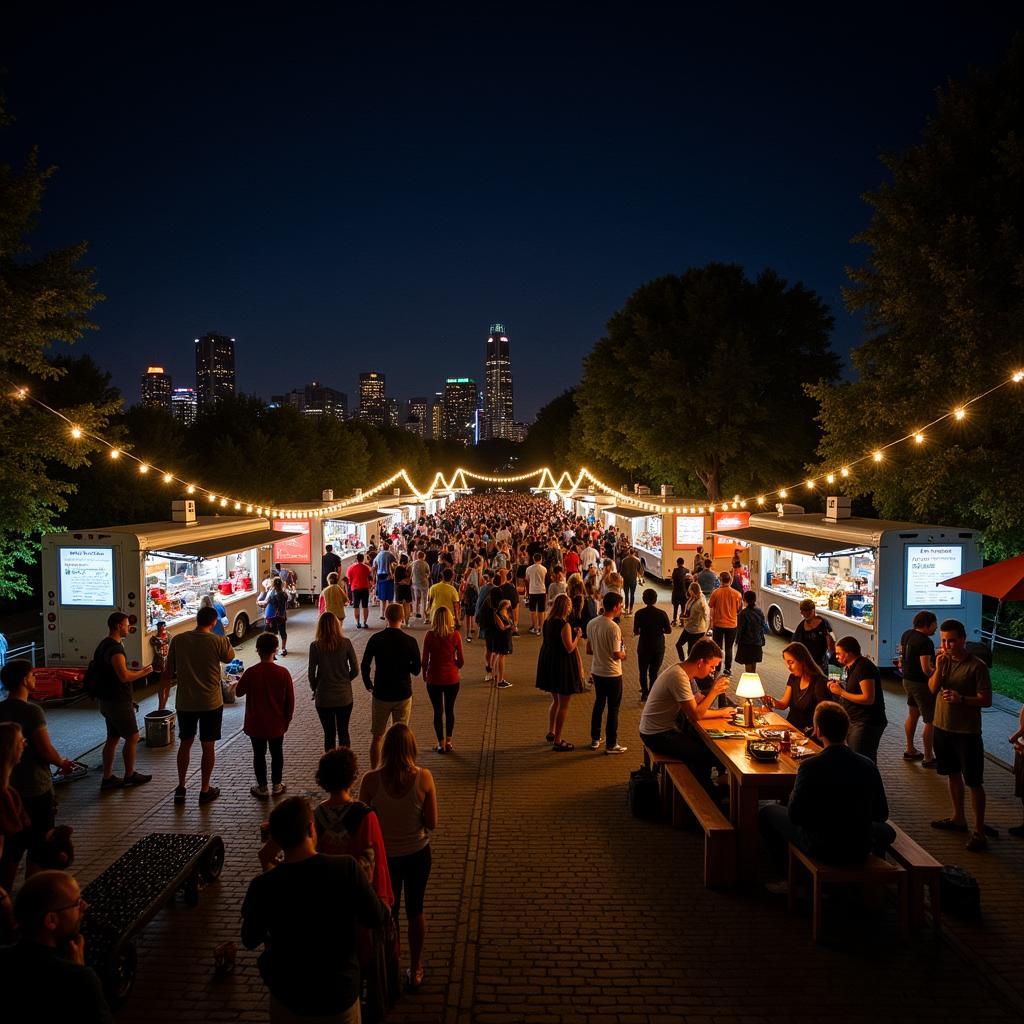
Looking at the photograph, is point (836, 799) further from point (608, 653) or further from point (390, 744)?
point (608, 653)

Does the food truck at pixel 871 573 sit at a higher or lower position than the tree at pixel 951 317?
lower

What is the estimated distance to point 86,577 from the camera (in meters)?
11.7

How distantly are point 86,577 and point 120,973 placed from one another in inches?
345

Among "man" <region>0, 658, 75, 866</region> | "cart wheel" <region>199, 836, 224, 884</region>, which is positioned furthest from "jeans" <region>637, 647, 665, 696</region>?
"man" <region>0, 658, 75, 866</region>

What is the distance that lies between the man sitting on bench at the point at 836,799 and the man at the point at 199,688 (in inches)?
205

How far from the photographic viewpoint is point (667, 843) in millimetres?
6441

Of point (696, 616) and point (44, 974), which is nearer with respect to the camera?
point (44, 974)

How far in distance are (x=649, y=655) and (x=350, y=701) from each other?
443cm

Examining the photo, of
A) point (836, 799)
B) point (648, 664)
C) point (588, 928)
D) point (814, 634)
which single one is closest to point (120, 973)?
point (588, 928)

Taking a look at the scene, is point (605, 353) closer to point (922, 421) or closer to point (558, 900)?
point (922, 421)

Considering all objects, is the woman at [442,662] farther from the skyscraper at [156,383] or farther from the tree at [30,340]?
the skyscraper at [156,383]

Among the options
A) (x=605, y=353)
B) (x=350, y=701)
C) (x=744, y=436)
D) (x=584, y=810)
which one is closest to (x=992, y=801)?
(x=584, y=810)

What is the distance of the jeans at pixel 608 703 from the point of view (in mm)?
8453

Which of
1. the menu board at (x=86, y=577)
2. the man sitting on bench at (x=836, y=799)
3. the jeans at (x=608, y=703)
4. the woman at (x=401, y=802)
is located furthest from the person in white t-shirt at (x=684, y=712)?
the menu board at (x=86, y=577)
